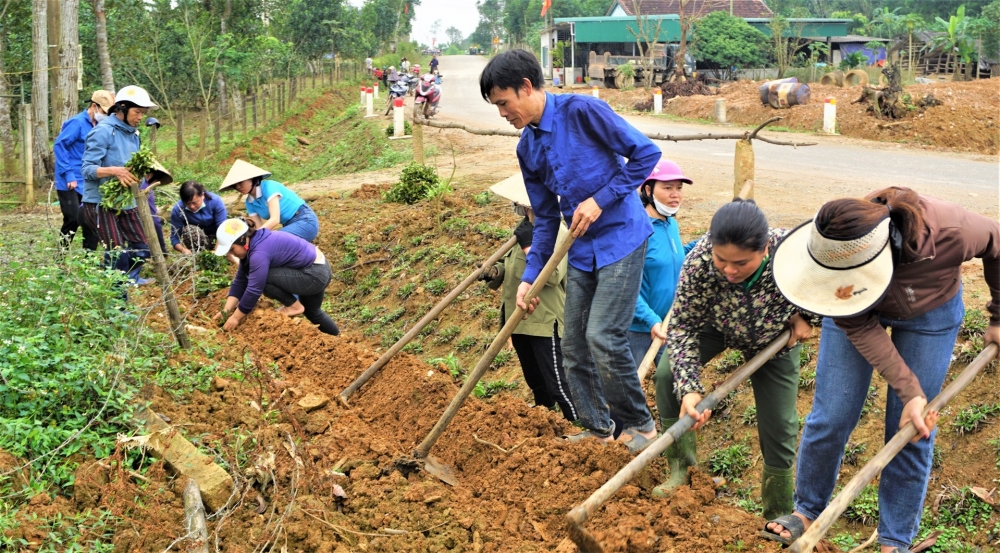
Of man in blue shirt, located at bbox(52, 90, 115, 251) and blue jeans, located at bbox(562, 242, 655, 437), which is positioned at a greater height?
man in blue shirt, located at bbox(52, 90, 115, 251)

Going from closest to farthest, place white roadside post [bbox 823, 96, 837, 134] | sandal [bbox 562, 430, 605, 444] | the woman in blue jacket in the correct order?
sandal [bbox 562, 430, 605, 444] → the woman in blue jacket → white roadside post [bbox 823, 96, 837, 134]

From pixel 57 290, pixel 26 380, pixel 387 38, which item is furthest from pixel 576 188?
pixel 387 38

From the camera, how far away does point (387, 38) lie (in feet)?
206

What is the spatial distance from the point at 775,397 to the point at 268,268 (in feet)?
13.7

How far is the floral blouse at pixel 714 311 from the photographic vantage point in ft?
11.7

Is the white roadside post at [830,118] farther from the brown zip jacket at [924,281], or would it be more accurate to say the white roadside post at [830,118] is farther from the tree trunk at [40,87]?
the brown zip jacket at [924,281]

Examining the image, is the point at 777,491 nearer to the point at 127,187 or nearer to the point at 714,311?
the point at 714,311

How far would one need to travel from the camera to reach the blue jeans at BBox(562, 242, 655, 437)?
3.93 m

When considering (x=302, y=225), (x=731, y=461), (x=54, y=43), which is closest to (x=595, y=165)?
(x=731, y=461)

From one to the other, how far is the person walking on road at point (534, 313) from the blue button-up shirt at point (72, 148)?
4.32 meters

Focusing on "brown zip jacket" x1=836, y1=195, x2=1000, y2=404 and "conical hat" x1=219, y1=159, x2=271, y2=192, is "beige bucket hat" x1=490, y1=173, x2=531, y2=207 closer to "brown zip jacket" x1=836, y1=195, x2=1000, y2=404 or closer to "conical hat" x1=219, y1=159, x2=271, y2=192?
"brown zip jacket" x1=836, y1=195, x2=1000, y2=404

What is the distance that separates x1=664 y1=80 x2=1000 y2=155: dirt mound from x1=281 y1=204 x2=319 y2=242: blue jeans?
1188 cm

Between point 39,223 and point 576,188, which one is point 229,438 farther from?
point 39,223

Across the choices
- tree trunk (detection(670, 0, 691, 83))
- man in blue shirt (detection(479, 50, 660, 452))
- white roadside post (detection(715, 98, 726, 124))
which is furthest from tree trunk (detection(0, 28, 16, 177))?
tree trunk (detection(670, 0, 691, 83))
